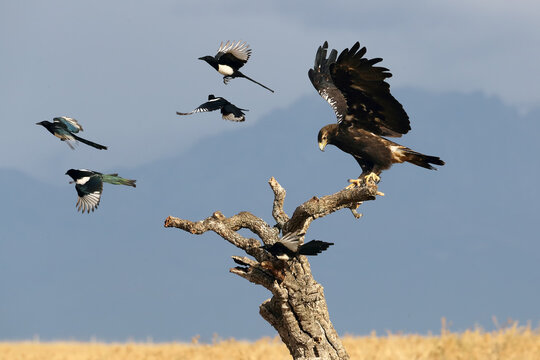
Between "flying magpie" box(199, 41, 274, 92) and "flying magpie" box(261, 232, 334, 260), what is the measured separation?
2.25 metres

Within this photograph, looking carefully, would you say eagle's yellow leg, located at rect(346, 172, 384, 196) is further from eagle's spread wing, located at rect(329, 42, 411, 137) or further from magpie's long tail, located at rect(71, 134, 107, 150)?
magpie's long tail, located at rect(71, 134, 107, 150)

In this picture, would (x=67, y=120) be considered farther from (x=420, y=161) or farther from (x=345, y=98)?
(x=420, y=161)

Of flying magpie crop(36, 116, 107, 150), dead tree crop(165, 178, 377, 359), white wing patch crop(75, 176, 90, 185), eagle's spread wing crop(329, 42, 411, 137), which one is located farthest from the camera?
white wing patch crop(75, 176, 90, 185)

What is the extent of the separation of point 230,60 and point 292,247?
275 centimetres

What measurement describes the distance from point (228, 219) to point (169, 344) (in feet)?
26.4

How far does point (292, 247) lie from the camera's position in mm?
7289

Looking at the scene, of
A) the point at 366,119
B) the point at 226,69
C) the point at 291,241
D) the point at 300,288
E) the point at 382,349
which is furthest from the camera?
the point at 382,349

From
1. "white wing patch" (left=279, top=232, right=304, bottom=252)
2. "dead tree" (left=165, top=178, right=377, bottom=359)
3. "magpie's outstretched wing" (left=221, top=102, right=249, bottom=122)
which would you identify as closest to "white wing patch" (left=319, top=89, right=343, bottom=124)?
"magpie's outstretched wing" (left=221, top=102, right=249, bottom=122)

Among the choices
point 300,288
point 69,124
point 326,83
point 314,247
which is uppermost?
point 326,83

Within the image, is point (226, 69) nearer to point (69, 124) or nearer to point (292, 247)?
point (69, 124)

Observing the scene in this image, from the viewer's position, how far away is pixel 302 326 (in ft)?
25.6

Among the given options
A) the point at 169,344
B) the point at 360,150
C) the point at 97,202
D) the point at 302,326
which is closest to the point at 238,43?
the point at 360,150

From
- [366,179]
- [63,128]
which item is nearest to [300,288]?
[366,179]

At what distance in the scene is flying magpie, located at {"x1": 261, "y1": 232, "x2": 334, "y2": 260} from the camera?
713 centimetres
